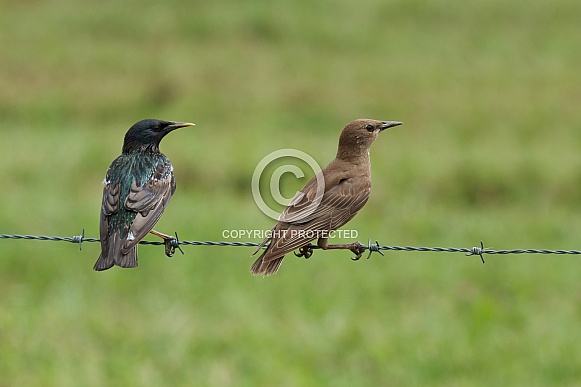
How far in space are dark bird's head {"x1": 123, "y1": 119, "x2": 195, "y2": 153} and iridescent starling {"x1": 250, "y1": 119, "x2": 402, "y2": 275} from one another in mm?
1062

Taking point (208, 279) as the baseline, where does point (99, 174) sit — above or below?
above

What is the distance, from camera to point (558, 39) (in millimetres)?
26141

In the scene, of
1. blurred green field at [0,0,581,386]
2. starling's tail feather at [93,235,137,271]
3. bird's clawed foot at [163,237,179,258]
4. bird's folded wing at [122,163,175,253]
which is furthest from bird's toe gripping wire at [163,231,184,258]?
blurred green field at [0,0,581,386]

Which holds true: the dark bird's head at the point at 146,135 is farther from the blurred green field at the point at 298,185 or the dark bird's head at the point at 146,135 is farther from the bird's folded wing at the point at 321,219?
the blurred green field at the point at 298,185

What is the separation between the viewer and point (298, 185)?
1525 centimetres

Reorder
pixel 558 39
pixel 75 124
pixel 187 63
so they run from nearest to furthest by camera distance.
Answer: pixel 75 124, pixel 187 63, pixel 558 39

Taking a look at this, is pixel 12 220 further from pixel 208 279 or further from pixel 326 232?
pixel 326 232

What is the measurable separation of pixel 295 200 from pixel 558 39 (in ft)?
73.3

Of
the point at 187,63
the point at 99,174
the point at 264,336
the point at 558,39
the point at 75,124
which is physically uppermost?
the point at 558,39

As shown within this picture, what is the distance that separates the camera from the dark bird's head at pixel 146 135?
600cm

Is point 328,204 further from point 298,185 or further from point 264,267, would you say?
point 298,185

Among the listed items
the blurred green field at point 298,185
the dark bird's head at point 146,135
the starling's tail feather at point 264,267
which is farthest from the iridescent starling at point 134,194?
the blurred green field at point 298,185

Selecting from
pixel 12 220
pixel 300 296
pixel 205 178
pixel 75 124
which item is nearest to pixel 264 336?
pixel 300 296

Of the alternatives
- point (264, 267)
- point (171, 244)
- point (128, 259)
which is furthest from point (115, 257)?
point (264, 267)
